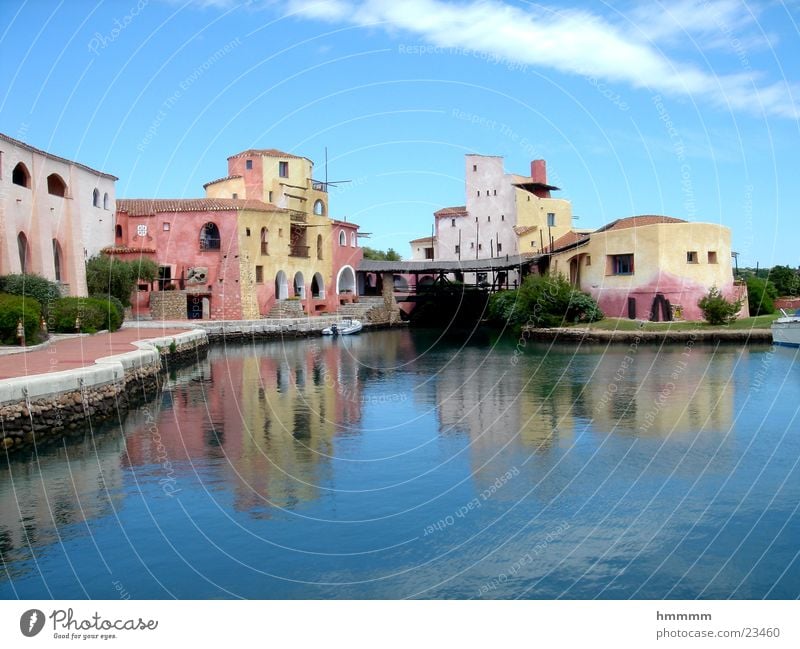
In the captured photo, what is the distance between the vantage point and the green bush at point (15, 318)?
917 inches

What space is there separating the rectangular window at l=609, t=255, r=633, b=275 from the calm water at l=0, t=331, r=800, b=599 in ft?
73.3

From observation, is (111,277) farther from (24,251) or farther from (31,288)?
(31,288)

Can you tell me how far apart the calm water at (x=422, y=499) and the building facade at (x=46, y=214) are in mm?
13491

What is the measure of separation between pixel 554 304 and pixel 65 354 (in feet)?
95.3

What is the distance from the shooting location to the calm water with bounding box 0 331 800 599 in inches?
364

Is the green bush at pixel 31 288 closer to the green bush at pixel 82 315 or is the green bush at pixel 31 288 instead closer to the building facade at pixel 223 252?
the green bush at pixel 82 315

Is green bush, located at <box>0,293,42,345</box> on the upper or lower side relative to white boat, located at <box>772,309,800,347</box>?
upper

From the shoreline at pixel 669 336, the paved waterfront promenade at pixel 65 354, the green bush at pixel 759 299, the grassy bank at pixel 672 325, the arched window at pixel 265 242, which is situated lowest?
the shoreline at pixel 669 336

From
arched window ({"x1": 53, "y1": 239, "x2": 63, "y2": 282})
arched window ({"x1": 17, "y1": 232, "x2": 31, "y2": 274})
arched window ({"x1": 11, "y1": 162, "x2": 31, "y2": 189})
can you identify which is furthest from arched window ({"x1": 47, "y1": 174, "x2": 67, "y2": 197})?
arched window ({"x1": 17, "y1": 232, "x2": 31, "y2": 274})

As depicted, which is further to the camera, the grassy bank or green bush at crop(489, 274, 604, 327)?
green bush at crop(489, 274, 604, 327)

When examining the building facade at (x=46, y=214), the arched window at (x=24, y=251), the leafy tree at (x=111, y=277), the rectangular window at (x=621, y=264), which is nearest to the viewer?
the building facade at (x=46, y=214)

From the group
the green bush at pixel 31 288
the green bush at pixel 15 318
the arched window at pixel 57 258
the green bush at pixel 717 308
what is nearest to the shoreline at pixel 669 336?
the green bush at pixel 717 308

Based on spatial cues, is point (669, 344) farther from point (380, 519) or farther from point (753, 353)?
point (380, 519)

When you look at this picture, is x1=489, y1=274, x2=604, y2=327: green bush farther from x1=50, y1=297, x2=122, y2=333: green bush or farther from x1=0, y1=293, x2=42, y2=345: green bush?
x1=0, y1=293, x2=42, y2=345: green bush
